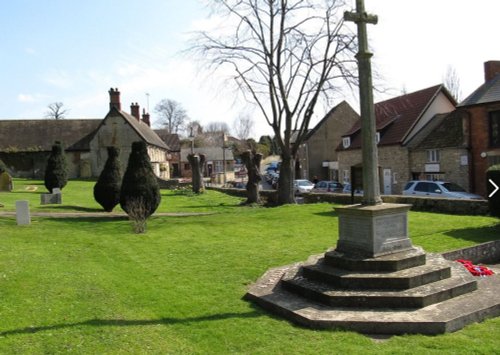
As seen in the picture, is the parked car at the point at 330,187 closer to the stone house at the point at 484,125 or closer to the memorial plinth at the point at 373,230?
the stone house at the point at 484,125

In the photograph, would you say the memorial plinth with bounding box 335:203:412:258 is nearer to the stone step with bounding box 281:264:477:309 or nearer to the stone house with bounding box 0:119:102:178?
the stone step with bounding box 281:264:477:309

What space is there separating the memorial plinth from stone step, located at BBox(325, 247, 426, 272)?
0.11 metres

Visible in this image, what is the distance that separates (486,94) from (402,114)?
11.1m

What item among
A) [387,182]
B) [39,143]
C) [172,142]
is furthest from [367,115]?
[172,142]

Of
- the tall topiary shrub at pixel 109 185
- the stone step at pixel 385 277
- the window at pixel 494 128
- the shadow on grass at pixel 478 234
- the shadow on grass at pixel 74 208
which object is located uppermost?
the window at pixel 494 128

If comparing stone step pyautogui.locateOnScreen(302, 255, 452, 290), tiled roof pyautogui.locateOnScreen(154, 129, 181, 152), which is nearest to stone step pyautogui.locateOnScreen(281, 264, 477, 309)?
stone step pyautogui.locateOnScreen(302, 255, 452, 290)

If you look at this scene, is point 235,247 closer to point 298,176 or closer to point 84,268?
point 84,268

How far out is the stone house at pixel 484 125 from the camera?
25.8m

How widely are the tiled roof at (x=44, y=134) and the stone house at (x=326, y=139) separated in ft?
82.2

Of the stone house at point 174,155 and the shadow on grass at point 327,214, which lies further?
the stone house at point 174,155

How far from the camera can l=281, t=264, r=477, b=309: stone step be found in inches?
256

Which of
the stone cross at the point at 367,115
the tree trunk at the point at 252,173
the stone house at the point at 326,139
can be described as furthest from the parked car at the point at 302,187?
the stone cross at the point at 367,115

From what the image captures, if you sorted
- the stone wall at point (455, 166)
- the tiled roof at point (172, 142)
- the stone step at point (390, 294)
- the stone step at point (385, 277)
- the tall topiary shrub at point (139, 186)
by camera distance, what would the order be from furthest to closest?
1. the tiled roof at point (172, 142)
2. the stone wall at point (455, 166)
3. the tall topiary shrub at point (139, 186)
4. the stone step at point (385, 277)
5. the stone step at point (390, 294)

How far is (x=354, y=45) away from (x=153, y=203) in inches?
504
